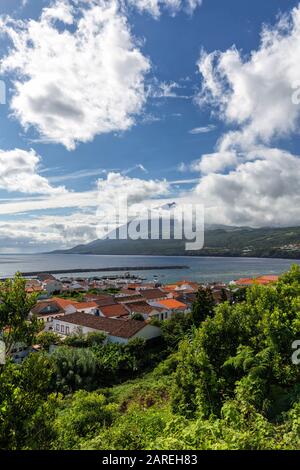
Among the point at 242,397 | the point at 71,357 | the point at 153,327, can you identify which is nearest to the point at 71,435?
the point at 242,397

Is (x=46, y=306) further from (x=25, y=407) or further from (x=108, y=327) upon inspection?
(x=25, y=407)

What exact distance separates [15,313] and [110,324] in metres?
29.2

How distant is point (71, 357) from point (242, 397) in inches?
715

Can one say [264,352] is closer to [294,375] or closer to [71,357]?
[294,375]

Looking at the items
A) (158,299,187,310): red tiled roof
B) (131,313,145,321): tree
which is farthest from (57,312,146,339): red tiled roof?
(158,299,187,310): red tiled roof

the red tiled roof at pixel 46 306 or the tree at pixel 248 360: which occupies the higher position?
the tree at pixel 248 360

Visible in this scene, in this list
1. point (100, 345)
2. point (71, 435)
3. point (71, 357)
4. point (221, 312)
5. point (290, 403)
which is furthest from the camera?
point (100, 345)

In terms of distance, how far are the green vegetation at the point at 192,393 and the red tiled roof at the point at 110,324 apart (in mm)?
5491

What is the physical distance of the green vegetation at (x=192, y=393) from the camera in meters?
7.12

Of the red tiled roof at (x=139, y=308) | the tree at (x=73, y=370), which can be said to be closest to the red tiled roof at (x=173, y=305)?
the red tiled roof at (x=139, y=308)

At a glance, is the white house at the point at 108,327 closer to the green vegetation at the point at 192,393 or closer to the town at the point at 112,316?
the town at the point at 112,316

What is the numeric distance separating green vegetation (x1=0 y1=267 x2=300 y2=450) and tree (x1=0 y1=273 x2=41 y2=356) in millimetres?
645
